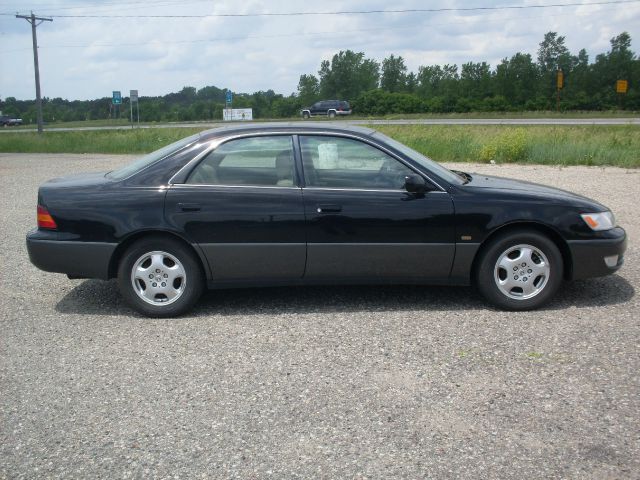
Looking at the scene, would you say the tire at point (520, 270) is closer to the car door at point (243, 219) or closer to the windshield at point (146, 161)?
the car door at point (243, 219)

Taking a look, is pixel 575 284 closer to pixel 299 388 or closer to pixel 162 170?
pixel 299 388

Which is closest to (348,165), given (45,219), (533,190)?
(533,190)

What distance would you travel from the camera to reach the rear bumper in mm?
5648

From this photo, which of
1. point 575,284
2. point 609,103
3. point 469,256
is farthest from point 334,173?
point 609,103

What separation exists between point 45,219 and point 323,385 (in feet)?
9.41

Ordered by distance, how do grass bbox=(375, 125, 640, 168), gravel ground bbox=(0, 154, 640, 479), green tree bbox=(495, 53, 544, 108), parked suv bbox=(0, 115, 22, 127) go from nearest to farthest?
gravel ground bbox=(0, 154, 640, 479)
grass bbox=(375, 125, 640, 168)
green tree bbox=(495, 53, 544, 108)
parked suv bbox=(0, 115, 22, 127)

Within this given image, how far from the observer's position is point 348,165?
19.0 ft

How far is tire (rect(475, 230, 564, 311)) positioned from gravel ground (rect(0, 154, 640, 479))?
0.46 ft

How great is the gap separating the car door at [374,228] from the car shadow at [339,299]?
374 millimetres

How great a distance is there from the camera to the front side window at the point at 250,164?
225 inches

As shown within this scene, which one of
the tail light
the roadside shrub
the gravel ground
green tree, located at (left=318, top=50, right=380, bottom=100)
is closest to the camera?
the gravel ground

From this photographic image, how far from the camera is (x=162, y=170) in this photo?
5.73 metres

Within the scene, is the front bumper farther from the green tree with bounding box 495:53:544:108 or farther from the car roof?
the green tree with bounding box 495:53:544:108

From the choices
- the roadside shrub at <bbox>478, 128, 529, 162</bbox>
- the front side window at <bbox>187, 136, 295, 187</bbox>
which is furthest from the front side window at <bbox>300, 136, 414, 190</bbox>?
the roadside shrub at <bbox>478, 128, 529, 162</bbox>
